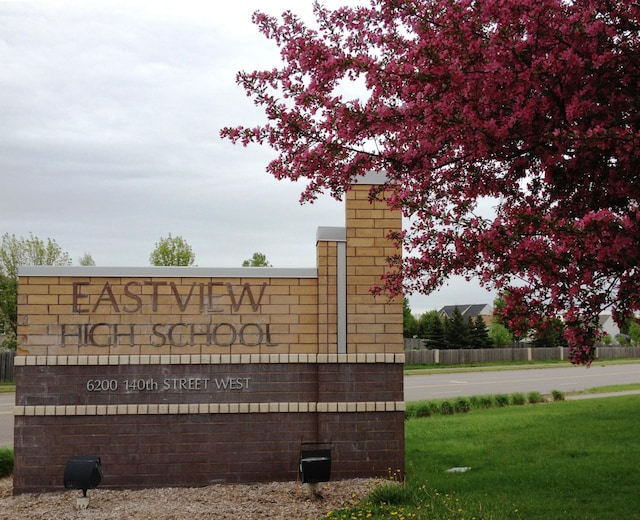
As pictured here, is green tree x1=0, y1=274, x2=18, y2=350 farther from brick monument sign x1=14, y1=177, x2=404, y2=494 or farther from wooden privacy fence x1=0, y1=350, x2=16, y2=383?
brick monument sign x1=14, y1=177, x2=404, y2=494

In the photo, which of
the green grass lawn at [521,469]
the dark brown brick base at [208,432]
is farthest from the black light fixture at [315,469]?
the dark brown brick base at [208,432]

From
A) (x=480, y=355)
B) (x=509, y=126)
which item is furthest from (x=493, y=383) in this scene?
(x=509, y=126)

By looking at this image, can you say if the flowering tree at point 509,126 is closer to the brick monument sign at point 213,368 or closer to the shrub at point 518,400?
the brick monument sign at point 213,368

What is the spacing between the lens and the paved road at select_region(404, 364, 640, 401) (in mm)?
27050

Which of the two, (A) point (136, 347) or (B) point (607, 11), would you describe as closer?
(B) point (607, 11)

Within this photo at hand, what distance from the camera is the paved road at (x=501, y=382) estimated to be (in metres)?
27.0

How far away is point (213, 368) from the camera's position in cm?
1070

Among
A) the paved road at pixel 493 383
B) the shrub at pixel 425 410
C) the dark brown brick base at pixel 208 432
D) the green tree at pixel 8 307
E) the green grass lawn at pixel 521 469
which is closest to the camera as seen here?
the green grass lawn at pixel 521 469

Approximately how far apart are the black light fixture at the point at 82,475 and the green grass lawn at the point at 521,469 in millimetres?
3169

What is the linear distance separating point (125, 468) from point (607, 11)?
323 inches

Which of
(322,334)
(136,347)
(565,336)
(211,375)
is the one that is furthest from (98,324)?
(565,336)

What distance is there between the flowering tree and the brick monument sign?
3436 mm

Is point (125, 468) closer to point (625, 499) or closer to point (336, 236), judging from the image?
Result: point (336, 236)

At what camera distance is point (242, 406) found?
10648 mm
